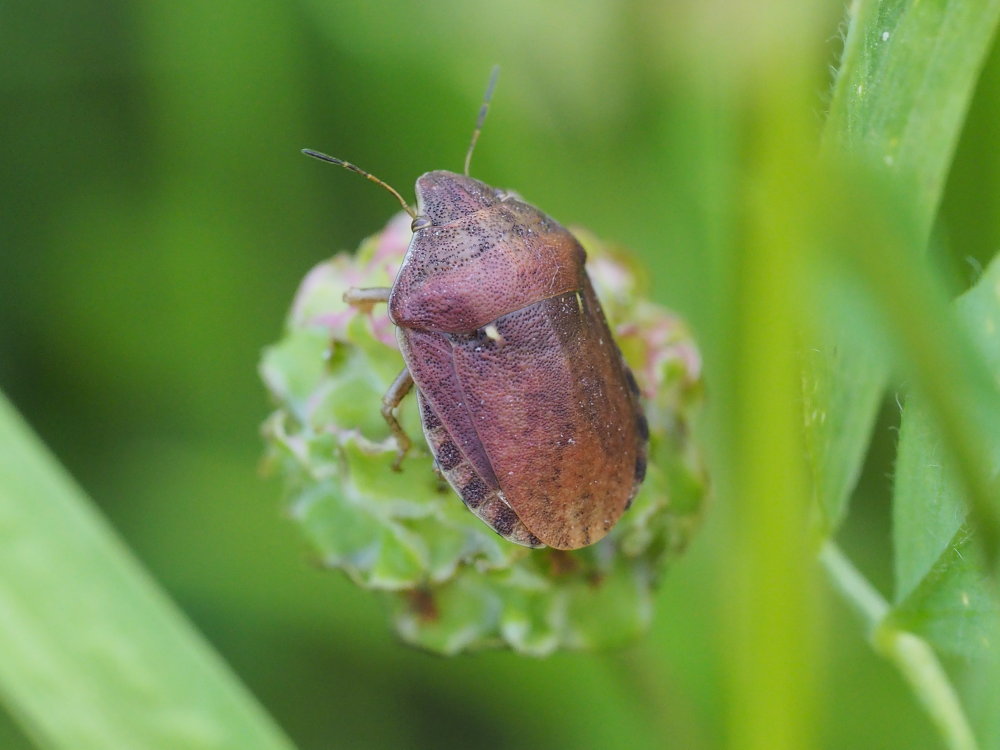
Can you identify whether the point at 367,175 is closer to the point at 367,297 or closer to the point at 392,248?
the point at 392,248

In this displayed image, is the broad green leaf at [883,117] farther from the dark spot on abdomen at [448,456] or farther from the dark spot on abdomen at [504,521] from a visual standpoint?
the dark spot on abdomen at [448,456]

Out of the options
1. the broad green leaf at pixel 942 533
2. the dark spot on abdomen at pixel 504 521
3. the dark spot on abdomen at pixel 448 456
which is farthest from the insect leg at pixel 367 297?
the broad green leaf at pixel 942 533

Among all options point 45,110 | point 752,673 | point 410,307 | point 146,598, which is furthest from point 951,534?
point 45,110

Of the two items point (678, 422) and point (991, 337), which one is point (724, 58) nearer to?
point (991, 337)

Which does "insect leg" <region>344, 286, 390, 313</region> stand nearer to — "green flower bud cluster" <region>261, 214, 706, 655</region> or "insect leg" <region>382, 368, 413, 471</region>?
"green flower bud cluster" <region>261, 214, 706, 655</region>

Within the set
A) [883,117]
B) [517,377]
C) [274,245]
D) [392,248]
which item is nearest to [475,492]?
[517,377]

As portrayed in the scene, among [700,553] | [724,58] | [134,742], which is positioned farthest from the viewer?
[700,553]

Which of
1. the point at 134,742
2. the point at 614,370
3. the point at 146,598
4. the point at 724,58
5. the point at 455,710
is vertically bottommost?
the point at 455,710
